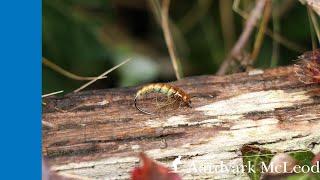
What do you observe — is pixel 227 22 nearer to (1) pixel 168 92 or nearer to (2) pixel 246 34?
(2) pixel 246 34

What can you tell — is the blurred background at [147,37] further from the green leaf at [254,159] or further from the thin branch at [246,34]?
the green leaf at [254,159]

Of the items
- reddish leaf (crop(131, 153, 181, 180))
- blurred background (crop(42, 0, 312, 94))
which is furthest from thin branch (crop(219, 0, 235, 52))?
reddish leaf (crop(131, 153, 181, 180))

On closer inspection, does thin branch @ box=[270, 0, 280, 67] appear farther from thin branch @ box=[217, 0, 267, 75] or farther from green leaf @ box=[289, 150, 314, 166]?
green leaf @ box=[289, 150, 314, 166]

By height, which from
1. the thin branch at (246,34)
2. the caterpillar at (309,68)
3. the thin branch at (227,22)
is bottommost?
the caterpillar at (309,68)

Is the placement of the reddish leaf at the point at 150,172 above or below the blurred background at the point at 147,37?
below

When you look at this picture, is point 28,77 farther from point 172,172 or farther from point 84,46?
point 84,46

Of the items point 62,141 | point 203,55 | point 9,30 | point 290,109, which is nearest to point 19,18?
point 9,30

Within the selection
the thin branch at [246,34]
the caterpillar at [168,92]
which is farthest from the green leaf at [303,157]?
the thin branch at [246,34]
